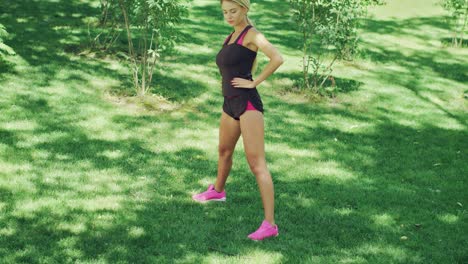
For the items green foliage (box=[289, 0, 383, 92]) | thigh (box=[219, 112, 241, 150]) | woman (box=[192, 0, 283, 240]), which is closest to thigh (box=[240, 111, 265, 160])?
woman (box=[192, 0, 283, 240])

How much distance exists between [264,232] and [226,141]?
0.92m

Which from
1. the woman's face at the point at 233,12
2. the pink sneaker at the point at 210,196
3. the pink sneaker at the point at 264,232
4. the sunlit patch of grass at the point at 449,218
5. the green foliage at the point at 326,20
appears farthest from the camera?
the green foliage at the point at 326,20

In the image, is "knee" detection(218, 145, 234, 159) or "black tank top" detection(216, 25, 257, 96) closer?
"black tank top" detection(216, 25, 257, 96)

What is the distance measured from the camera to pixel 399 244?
16.6ft

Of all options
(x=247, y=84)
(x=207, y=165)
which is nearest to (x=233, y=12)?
(x=247, y=84)

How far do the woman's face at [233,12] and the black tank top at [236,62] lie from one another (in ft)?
0.34

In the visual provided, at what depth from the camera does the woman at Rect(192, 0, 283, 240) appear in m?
4.73

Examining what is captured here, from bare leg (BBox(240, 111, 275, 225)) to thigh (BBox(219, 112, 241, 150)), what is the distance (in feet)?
0.66

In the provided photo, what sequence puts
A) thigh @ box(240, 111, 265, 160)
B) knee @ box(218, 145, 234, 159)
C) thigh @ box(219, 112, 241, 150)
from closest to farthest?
1. thigh @ box(240, 111, 265, 160)
2. thigh @ box(219, 112, 241, 150)
3. knee @ box(218, 145, 234, 159)

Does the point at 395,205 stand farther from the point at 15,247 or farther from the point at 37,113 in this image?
the point at 37,113

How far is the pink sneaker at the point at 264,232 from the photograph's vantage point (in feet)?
16.4

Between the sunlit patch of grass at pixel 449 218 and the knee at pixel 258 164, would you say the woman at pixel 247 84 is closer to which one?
the knee at pixel 258 164

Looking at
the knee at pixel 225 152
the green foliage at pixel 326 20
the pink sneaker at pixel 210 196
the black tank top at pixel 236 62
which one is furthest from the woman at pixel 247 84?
the green foliage at pixel 326 20

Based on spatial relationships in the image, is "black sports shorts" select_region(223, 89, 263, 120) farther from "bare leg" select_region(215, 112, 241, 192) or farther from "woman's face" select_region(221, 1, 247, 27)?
"woman's face" select_region(221, 1, 247, 27)
